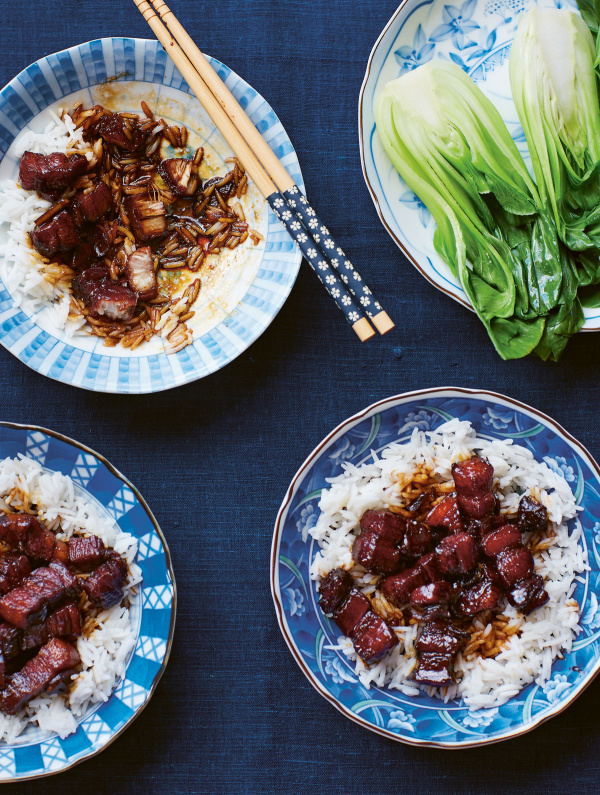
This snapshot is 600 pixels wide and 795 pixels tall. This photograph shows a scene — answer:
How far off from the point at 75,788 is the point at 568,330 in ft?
8.27

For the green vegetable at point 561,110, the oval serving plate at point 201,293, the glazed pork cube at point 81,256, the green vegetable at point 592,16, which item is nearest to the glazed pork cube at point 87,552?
the oval serving plate at point 201,293

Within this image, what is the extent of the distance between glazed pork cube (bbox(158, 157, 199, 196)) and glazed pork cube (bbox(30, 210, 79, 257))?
399 millimetres

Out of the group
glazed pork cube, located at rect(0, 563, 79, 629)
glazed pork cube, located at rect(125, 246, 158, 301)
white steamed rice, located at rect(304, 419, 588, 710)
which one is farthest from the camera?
glazed pork cube, located at rect(125, 246, 158, 301)

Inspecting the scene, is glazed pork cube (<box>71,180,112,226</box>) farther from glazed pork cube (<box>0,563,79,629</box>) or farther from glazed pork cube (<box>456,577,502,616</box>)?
glazed pork cube (<box>456,577,502,616</box>)

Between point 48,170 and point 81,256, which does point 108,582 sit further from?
point 48,170

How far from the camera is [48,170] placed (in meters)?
2.13

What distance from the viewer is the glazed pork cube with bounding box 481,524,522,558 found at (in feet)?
7.02

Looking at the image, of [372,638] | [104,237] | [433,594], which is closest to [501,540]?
[433,594]

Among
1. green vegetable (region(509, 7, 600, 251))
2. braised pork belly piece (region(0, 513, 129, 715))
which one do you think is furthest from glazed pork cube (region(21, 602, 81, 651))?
green vegetable (region(509, 7, 600, 251))

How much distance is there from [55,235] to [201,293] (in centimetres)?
55

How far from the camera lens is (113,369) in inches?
87.2

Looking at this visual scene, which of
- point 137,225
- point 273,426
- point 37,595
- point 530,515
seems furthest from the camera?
point 273,426

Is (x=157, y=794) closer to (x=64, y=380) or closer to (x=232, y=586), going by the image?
(x=232, y=586)

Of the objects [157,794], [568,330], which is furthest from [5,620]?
[568,330]
